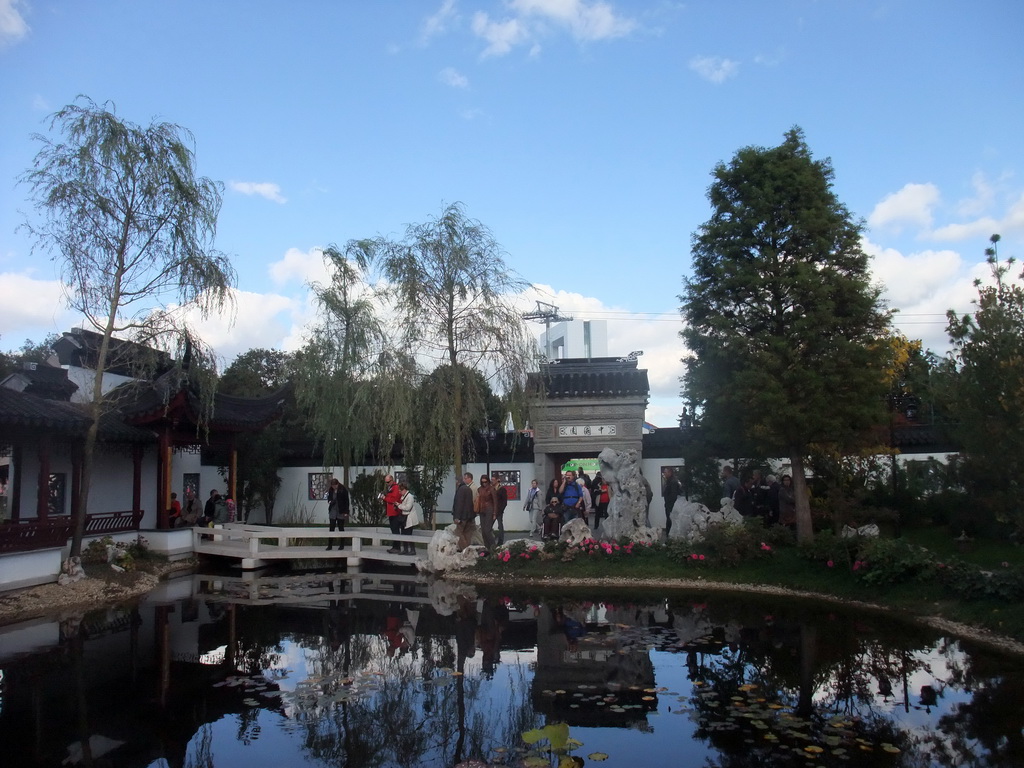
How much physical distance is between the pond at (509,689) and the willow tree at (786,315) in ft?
10.9

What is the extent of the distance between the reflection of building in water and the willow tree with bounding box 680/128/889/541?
5.21 m

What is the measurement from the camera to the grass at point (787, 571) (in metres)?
9.52

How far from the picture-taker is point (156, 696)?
21.4 ft

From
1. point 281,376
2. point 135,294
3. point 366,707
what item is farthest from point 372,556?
point 281,376

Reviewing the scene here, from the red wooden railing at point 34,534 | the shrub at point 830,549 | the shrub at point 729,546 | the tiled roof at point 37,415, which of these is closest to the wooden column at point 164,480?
the red wooden railing at point 34,534

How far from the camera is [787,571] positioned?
38.3ft

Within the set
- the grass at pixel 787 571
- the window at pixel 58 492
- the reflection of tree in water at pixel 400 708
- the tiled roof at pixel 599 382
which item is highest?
the tiled roof at pixel 599 382

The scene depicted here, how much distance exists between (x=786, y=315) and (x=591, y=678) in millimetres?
7873

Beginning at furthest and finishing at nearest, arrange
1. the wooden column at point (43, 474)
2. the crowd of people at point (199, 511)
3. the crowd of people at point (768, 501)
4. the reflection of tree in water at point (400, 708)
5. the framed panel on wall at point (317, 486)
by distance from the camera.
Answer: the framed panel on wall at point (317, 486) < the crowd of people at point (199, 511) < the crowd of people at point (768, 501) < the wooden column at point (43, 474) < the reflection of tree in water at point (400, 708)

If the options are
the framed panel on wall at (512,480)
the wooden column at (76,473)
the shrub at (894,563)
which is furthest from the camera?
the framed panel on wall at (512,480)

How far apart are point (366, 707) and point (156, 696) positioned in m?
1.88

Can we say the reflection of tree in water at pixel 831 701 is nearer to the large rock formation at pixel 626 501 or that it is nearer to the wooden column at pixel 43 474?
the large rock formation at pixel 626 501

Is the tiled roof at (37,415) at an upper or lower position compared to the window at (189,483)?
upper

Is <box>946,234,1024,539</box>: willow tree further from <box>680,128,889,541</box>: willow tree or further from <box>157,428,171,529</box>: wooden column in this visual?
<box>157,428,171,529</box>: wooden column
